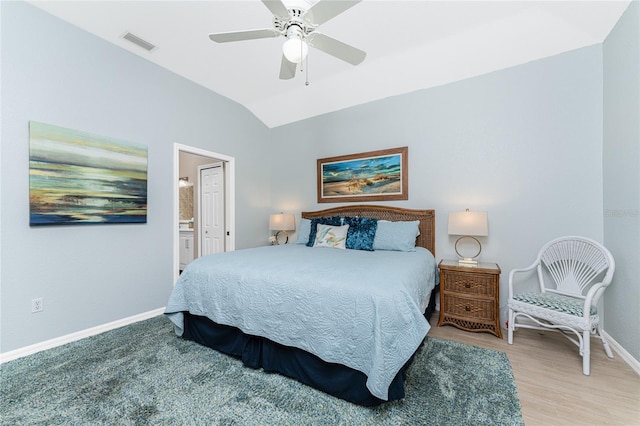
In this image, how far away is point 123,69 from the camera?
2854 mm

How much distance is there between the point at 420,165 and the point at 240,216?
2822 millimetres

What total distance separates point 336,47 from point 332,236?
206 centimetres

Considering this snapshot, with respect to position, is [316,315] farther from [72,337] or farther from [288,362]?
[72,337]

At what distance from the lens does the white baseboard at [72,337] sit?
2160 millimetres

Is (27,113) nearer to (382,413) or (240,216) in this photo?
(240,216)

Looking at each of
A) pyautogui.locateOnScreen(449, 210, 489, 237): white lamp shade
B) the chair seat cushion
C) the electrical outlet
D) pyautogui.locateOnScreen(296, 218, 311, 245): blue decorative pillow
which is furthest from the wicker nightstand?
the electrical outlet

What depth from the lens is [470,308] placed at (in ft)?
8.71

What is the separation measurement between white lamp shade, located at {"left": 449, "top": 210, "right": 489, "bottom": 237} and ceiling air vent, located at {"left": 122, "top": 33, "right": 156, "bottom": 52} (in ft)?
12.3

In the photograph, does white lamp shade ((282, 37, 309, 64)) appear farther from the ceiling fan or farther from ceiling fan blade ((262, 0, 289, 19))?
ceiling fan blade ((262, 0, 289, 19))

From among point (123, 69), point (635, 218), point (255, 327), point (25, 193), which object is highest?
point (123, 69)

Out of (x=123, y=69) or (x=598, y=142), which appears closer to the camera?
(x=598, y=142)

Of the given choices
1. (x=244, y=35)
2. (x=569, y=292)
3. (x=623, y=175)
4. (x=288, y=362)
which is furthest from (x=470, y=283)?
(x=244, y=35)

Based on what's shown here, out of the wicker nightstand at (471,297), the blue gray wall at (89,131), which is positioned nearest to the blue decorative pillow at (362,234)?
the wicker nightstand at (471,297)

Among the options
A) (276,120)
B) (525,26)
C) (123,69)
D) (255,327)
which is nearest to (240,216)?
(276,120)
